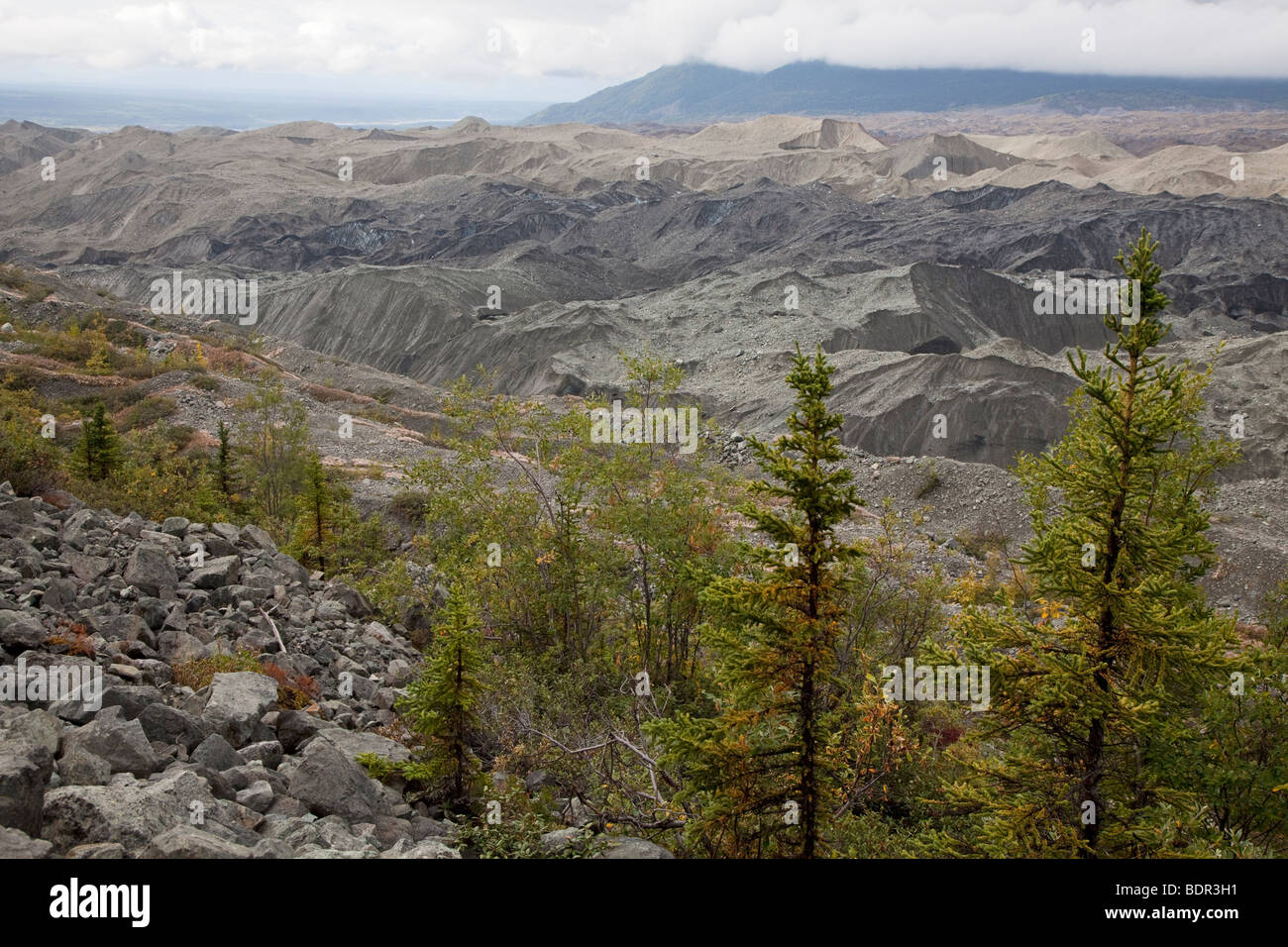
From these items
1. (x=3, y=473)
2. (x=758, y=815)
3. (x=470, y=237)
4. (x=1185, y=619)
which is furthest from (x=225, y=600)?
(x=470, y=237)

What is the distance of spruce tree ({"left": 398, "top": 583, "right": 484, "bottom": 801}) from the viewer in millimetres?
7656

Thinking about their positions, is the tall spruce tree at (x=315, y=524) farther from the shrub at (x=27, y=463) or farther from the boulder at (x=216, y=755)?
the boulder at (x=216, y=755)

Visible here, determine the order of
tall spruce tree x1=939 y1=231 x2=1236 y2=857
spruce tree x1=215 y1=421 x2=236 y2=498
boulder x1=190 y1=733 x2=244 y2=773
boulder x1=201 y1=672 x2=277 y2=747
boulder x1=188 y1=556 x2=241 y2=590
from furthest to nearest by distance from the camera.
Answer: spruce tree x1=215 y1=421 x2=236 y2=498
boulder x1=188 y1=556 x2=241 y2=590
boulder x1=201 y1=672 x2=277 y2=747
boulder x1=190 y1=733 x2=244 y2=773
tall spruce tree x1=939 y1=231 x2=1236 y2=857

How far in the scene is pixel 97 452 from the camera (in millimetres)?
15945

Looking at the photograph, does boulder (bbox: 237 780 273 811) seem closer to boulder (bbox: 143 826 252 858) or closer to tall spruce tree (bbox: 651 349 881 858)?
boulder (bbox: 143 826 252 858)

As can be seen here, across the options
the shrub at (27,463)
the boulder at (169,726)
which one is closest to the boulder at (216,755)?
the boulder at (169,726)

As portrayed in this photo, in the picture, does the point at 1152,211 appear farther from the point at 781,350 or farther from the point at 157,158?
the point at 157,158

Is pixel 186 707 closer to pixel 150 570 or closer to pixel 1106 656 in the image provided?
pixel 150 570

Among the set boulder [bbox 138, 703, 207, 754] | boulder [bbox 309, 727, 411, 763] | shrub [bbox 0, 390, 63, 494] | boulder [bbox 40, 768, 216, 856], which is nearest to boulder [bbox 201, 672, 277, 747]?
boulder [bbox 138, 703, 207, 754]

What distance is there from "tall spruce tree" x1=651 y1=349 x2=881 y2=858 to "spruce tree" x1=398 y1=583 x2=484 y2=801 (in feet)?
7.70

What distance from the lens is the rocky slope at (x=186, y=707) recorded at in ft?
17.8

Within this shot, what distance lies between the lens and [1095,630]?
653 centimetres

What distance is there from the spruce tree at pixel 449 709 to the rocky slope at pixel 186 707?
31 cm

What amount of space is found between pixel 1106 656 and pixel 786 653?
2446 mm
